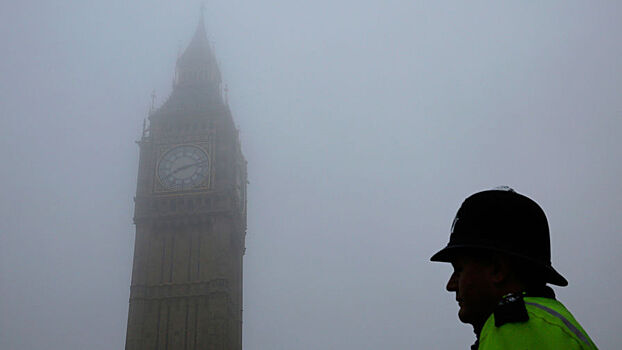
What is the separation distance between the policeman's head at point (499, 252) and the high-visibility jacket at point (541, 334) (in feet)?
1.30

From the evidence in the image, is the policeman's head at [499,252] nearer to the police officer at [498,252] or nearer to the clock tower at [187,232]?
the police officer at [498,252]

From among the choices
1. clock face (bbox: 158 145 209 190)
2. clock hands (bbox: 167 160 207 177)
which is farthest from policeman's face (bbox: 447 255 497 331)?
clock hands (bbox: 167 160 207 177)

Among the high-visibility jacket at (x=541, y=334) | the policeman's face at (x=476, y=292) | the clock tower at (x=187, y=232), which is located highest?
the clock tower at (x=187, y=232)

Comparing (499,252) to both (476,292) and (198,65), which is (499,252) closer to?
(476,292)

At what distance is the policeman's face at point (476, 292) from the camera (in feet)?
7.77

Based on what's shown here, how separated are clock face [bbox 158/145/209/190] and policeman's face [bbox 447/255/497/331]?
42.2 m

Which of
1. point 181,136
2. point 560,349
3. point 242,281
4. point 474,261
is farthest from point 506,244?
point 242,281

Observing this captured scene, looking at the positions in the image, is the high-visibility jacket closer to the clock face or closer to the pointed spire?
the clock face

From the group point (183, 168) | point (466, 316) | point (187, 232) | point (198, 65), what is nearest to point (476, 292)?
point (466, 316)

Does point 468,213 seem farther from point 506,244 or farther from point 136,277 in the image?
point 136,277

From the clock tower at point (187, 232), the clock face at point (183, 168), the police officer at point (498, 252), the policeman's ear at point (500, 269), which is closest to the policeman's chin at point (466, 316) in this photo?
the police officer at point (498, 252)

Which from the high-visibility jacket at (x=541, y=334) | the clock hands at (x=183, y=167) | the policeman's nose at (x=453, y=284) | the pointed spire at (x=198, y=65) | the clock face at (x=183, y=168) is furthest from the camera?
the pointed spire at (x=198, y=65)

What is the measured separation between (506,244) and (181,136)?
1743 inches

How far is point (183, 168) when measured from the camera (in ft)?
146
